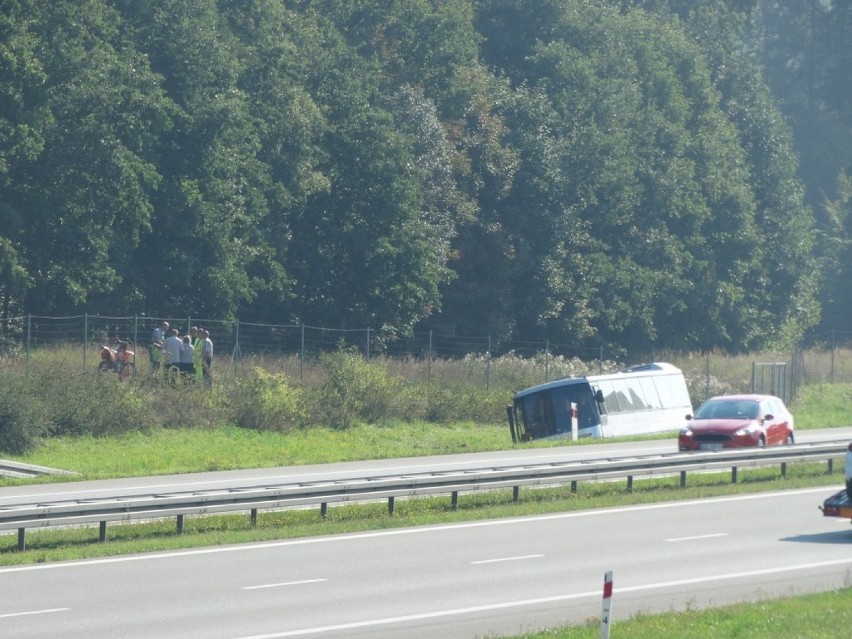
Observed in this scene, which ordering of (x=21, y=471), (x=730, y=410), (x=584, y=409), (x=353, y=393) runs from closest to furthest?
(x=21, y=471) → (x=730, y=410) → (x=584, y=409) → (x=353, y=393)

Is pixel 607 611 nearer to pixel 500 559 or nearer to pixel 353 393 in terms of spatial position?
pixel 500 559

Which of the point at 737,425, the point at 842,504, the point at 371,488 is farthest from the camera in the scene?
the point at 737,425

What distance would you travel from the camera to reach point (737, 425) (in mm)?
31578

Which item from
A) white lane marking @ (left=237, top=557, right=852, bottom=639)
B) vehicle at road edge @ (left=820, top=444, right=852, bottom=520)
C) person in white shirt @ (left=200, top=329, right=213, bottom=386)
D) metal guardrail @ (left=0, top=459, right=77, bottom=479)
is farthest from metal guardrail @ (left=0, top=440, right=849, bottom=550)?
person in white shirt @ (left=200, top=329, right=213, bottom=386)

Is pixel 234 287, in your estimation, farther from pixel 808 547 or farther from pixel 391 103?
pixel 808 547

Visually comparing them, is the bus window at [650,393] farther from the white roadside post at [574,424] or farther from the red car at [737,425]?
the red car at [737,425]

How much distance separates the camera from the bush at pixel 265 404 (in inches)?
1495

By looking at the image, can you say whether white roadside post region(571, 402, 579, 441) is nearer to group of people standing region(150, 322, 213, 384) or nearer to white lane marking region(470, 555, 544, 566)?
group of people standing region(150, 322, 213, 384)

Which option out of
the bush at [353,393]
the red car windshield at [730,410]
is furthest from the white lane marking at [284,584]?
the bush at [353,393]

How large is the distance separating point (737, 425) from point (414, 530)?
12.4 meters

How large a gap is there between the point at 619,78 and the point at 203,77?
27.2 meters

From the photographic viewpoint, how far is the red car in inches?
1234

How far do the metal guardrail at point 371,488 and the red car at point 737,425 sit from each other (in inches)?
83.0

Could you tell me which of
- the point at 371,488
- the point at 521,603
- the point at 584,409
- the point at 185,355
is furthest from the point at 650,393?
the point at 521,603
